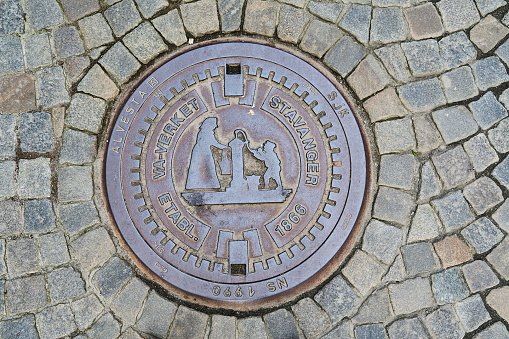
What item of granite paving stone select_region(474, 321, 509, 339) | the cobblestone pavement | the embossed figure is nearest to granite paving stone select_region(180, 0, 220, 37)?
the cobblestone pavement

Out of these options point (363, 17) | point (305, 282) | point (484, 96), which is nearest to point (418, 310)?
point (305, 282)

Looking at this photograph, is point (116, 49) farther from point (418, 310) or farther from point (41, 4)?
point (418, 310)

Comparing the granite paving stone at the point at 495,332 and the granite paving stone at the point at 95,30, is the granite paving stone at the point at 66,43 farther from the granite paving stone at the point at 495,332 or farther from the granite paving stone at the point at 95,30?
the granite paving stone at the point at 495,332

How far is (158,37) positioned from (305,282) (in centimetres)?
191

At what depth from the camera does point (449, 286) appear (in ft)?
8.73

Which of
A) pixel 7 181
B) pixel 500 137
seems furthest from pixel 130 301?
pixel 500 137

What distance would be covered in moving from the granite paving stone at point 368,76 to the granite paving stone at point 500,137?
2.57 feet

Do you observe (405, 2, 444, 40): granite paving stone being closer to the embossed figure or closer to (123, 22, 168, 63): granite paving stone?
the embossed figure

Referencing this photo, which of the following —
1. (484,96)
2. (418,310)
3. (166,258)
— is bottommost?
(418,310)

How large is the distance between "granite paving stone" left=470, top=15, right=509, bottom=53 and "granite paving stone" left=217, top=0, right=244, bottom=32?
1.59m

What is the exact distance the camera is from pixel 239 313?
2664 millimetres

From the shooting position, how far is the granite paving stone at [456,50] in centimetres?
278

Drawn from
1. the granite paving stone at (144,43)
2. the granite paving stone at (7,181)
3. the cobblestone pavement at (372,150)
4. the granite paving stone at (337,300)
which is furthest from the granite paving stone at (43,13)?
the granite paving stone at (337,300)

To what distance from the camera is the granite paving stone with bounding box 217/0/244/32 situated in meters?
2.79
